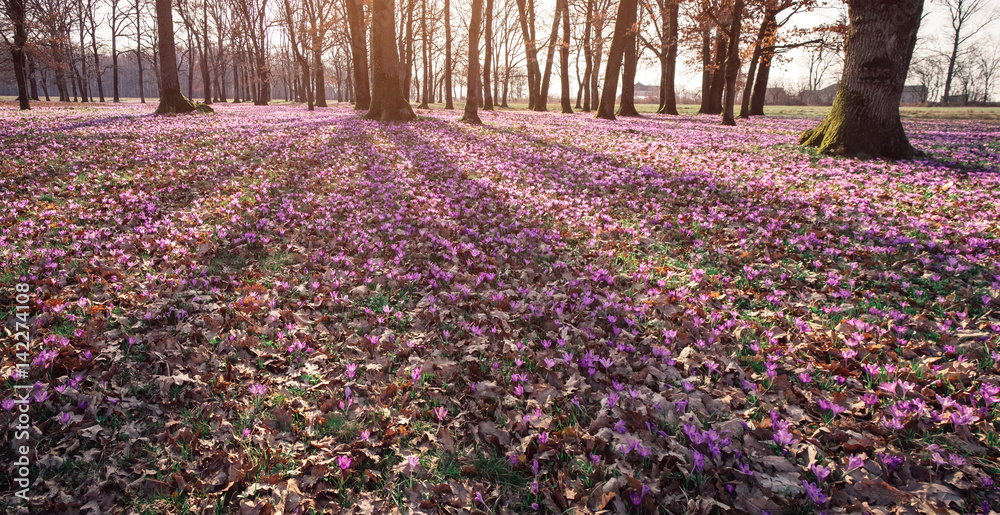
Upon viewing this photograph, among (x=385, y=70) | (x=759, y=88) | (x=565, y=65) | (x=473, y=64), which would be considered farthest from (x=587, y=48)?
(x=385, y=70)

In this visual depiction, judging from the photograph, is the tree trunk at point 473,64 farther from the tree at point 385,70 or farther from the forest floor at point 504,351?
the forest floor at point 504,351

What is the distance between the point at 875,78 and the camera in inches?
419

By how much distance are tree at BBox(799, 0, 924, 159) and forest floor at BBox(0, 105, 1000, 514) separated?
454 cm

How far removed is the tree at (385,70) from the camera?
59.5 feet

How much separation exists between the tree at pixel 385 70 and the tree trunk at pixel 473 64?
9.70ft

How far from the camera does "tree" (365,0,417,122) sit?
59.5 ft

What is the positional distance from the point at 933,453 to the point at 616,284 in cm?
276

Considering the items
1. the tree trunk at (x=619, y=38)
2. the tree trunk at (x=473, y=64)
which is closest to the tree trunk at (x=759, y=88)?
the tree trunk at (x=619, y=38)

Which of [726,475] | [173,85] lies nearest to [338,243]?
[726,475]

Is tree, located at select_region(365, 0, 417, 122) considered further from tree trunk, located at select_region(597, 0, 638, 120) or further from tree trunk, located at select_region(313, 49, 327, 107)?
tree trunk, located at select_region(313, 49, 327, 107)

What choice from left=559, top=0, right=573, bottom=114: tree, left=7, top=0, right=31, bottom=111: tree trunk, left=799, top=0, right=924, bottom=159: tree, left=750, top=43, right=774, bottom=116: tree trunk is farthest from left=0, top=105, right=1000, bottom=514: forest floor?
left=559, top=0, right=573, bottom=114: tree

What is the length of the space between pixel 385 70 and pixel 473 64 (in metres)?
4.67

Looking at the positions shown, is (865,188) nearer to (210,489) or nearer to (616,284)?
(616,284)

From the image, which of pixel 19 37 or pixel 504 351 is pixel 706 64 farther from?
pixel 19 37
